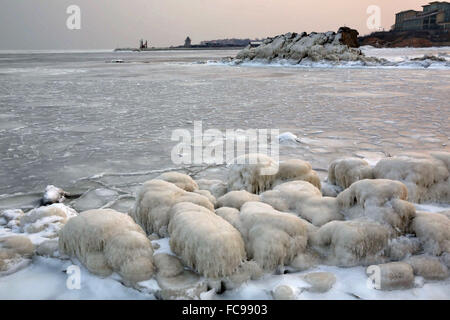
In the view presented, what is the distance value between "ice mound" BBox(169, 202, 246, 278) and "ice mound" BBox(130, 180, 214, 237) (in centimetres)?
32

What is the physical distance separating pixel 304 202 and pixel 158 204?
4.37 feet

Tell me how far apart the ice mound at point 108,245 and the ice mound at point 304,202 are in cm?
134

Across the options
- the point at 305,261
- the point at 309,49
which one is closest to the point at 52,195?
the point at 305,261

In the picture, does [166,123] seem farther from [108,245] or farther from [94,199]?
[108,245]

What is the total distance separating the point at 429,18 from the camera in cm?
9512

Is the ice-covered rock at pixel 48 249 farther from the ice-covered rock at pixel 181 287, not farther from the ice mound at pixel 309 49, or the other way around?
the ice mound at pixel 309 49

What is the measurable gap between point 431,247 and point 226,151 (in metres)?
3.69

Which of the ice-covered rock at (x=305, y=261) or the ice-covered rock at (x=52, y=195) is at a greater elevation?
the ice-covered rock at (x=52, y=195)

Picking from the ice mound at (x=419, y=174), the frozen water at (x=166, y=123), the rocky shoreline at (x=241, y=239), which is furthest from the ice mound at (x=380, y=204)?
the frozen water at (x=166, y=123)

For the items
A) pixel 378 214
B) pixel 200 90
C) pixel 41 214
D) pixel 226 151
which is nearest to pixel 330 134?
pixel 226 151

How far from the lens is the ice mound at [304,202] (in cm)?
321

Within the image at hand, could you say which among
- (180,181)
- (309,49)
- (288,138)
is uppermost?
(309,49)

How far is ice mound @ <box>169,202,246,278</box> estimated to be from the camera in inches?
100

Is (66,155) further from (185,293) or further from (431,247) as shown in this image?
(431,247)
